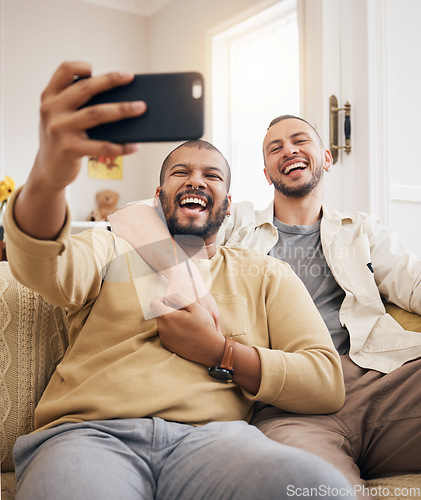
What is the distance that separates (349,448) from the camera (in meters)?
1.08

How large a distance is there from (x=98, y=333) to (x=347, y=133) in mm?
1893

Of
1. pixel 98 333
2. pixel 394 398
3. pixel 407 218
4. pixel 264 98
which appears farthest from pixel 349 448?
pixel 264 98

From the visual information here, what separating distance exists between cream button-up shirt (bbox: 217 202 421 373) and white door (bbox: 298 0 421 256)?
86cm

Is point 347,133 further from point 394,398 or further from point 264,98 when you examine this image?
point 394,398

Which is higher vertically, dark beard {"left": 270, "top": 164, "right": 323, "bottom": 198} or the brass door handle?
the brass door handle

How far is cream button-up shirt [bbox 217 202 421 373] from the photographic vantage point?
4.40 feet

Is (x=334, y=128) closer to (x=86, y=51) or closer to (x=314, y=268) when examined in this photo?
(x=314, y=268)

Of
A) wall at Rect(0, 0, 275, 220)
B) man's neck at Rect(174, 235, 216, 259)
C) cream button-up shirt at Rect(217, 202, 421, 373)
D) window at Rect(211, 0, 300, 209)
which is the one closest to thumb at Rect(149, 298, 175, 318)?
man's neck at Rect(174, 235, 216, 259)

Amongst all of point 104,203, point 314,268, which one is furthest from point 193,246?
point 104,203

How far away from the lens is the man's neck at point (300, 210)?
1.69 m

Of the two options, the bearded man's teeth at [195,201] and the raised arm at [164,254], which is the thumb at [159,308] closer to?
the raised arm at [164,254]

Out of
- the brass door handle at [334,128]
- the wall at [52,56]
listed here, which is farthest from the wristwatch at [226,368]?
the wall at [52,56]

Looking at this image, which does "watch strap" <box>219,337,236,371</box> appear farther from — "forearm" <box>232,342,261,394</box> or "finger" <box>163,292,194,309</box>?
"finger" <box>163,292,194,309</box>

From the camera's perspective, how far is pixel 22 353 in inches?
41.9
